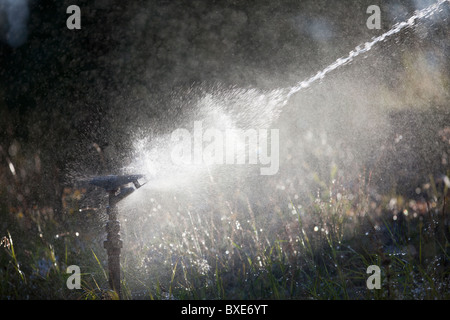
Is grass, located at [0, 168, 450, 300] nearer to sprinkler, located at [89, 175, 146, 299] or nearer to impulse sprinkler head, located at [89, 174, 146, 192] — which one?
sprinkler, located at [89, 175, 146, 299]

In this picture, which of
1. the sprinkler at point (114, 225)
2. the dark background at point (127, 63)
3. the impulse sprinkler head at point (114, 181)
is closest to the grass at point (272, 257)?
the sprinkler at point (114, 225)

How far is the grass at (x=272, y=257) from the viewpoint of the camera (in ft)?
8.90

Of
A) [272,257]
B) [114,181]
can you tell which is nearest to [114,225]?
[114,181]

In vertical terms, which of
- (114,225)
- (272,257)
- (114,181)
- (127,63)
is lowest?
(272,257)

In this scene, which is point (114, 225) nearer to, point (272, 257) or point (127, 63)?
point (272, 257)

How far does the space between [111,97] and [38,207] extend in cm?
142

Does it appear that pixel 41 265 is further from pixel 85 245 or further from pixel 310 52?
pixel 310 52

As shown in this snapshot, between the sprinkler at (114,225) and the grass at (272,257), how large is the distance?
0.37ft

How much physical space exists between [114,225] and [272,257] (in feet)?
4.00

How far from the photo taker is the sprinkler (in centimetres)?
251

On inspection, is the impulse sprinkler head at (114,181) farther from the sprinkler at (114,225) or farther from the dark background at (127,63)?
the dark background at (127,63)

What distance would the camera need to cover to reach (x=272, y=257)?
3.17 m

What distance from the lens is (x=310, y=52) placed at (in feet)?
17.8

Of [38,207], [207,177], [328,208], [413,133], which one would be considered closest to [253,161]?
[207,177]
